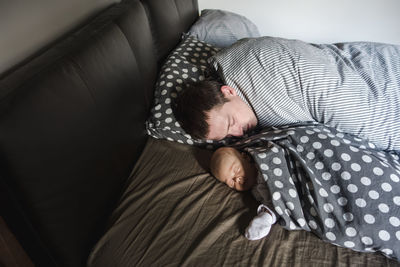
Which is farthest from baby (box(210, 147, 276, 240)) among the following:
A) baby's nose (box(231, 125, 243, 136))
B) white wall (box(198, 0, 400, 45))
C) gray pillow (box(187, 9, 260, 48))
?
white wall (box(198, 0, 400, 45))

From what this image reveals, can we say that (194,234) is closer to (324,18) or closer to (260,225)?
(260,225)

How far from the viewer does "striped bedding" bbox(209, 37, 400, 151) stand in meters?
0.94

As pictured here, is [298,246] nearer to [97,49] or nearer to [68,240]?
[68,240]

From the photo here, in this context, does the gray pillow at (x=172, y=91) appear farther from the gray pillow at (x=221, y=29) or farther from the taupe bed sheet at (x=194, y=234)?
the gray pillow at (x=221, y=29)

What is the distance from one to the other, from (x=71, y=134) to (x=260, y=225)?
0.59 metres

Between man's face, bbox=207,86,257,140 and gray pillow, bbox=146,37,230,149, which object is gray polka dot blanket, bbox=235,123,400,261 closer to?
man's face, bbox=207,86,257,140

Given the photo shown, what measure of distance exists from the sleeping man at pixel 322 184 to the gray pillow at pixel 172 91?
218 mm

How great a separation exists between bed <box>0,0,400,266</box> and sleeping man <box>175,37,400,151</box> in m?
0.14

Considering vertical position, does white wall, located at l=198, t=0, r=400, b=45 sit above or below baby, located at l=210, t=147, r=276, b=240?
above

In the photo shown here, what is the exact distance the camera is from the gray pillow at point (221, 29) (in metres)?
1.58

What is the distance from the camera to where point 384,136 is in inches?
36.6

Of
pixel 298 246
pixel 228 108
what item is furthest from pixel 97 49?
pixel 298 246

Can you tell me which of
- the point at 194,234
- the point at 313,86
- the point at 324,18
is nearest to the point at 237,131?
the point at 313,86

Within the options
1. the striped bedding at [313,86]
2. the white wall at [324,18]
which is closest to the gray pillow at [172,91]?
the striped bedding at [313,86]
